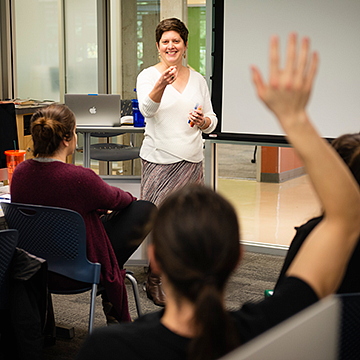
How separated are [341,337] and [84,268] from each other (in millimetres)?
1443

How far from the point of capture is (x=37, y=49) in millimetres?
6016

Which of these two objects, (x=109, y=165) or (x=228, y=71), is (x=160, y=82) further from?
(x=109, y=165)

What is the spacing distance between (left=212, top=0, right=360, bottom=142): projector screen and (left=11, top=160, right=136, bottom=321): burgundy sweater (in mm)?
1947

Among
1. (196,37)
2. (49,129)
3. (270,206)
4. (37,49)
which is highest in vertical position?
(196,37)

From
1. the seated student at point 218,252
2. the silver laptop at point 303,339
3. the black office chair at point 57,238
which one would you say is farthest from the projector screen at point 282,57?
the silver laptop at point 303,339

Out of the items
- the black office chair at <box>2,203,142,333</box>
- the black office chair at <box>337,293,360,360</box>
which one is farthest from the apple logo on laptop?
the black office chair at <box>337,293,360,360</box>

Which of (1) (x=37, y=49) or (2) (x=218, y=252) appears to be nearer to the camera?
(2) (x=218, y=252)

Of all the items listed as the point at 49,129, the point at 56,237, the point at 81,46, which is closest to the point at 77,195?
the point at 56,237

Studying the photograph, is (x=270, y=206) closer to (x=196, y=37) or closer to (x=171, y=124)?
(x=171, y=124)

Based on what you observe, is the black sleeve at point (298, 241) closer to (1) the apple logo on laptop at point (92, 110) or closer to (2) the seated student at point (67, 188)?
(2) the seated student at point (67, 188)

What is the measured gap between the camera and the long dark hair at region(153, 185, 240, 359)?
2.13 ft

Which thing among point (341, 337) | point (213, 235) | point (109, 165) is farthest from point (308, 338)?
point (109, 165)

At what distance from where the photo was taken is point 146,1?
5000 millimetres

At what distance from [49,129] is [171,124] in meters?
0.91
